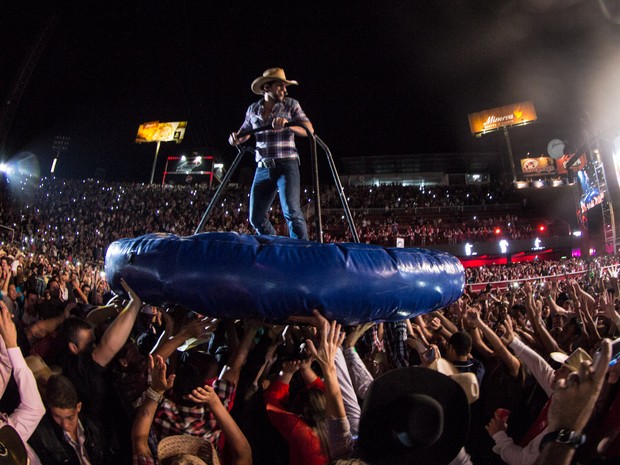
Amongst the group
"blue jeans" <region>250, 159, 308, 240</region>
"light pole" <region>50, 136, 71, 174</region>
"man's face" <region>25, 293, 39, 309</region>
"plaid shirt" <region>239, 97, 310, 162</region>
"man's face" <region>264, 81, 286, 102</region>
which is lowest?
"man's face" <region>25, 293, 39, 309</region>

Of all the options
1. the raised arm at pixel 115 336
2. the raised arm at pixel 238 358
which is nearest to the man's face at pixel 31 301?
the raised arm at pixel 115 336

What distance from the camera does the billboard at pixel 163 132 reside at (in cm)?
4041

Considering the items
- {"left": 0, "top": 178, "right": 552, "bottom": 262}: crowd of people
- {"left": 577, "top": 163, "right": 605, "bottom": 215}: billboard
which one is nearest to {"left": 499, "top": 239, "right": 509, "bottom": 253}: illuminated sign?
{"left": 0, "top": 178, "right": 552, "bottom": 262}: crowd of people

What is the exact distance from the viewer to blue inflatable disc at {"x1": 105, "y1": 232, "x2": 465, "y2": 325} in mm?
2107

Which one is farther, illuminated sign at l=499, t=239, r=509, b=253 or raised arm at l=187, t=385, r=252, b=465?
illuminated sign at l=499, t=239, r=509, b=253

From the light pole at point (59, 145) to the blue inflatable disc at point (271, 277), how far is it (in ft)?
146

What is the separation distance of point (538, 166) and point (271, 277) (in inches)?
1705

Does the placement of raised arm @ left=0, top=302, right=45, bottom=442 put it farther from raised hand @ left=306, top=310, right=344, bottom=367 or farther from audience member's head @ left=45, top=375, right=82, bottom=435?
raised hand @ left=306, top=310, right=344, bottom=367

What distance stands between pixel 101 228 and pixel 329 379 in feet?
71.7

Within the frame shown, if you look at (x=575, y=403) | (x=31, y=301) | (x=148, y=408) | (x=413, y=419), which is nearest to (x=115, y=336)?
(x=148, y=408)

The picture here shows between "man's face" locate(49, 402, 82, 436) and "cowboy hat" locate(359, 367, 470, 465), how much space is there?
1480mm

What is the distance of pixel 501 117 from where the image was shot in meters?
37.3

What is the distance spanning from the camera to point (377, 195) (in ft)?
108

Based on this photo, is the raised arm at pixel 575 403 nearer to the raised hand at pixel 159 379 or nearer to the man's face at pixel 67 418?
the raised hand at pixel 159 379
